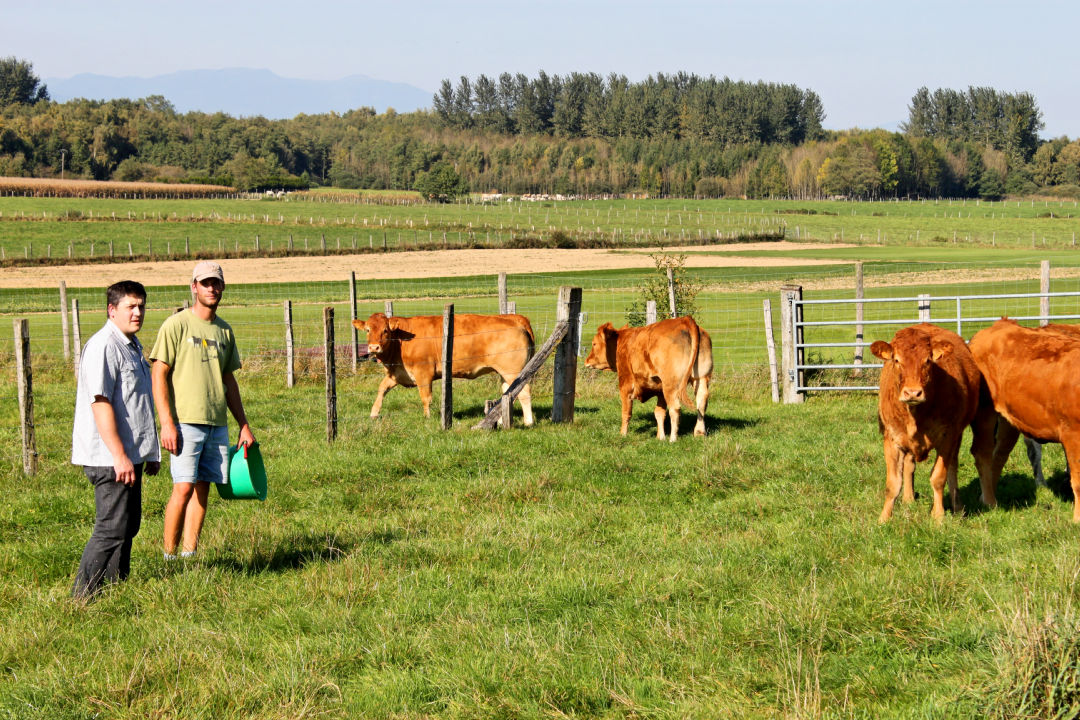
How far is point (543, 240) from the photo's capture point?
2908 inches

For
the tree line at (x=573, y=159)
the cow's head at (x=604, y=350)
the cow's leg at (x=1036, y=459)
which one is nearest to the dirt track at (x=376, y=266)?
the cow's head at (x=604, y=350)

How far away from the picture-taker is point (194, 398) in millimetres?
6805

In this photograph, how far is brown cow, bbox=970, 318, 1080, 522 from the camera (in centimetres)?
763

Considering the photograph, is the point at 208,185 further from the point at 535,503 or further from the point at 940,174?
the point at 535,503

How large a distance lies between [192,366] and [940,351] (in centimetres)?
553

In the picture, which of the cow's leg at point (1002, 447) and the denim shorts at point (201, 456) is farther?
the cow's leg at point (1002, 447)

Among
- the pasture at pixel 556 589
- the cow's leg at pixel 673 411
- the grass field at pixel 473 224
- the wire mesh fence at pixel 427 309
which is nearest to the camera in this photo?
the pasture at pixel 556 589

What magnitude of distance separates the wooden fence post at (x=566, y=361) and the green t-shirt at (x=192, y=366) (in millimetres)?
6346

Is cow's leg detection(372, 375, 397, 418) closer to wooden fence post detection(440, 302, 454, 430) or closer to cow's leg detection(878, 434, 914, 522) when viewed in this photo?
wooden fence post detection(440, 302, 454, 430)

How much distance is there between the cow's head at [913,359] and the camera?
7375 millimetres

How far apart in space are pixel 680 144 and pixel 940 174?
4476 centimetres

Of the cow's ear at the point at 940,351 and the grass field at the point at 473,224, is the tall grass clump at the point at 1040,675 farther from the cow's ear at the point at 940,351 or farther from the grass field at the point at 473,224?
the grass field at the point at 473,224

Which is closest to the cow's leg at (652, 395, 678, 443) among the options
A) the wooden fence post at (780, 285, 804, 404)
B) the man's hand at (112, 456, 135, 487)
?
the wooden fence post at (780, 285, 804, 404)

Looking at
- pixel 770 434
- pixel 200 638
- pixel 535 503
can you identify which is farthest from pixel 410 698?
pixel 770 434
